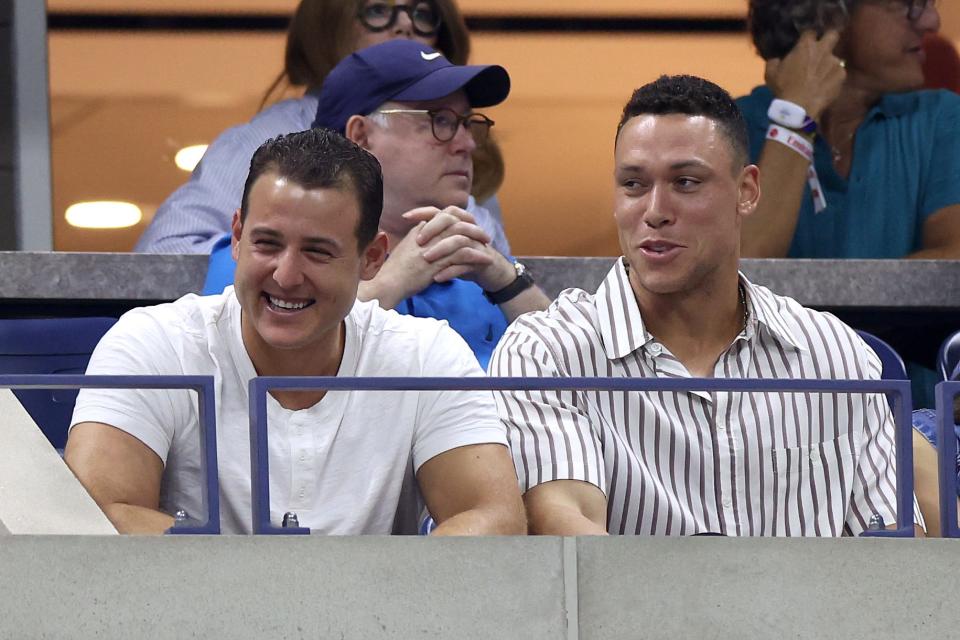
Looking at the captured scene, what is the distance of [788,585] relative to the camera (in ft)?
7.80

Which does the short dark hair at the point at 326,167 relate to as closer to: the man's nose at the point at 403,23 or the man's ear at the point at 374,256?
the man's ear at the point at 374,256

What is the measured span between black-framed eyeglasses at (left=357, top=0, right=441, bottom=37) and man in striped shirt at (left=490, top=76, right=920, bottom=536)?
113 cm

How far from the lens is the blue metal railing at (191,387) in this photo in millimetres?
2340

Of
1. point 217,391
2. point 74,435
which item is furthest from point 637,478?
point 74,435

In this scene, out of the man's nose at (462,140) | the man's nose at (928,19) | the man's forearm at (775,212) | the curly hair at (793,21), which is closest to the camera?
the man's nose at (462,140)

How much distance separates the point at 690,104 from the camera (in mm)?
3225

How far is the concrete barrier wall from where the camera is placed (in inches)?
90.8

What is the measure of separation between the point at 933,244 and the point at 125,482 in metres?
2.57

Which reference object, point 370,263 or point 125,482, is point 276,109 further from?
point 125,482

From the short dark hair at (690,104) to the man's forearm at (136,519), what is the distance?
123 centimetres

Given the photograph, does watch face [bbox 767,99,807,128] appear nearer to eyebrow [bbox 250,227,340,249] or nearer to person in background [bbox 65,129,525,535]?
person in background [bbox 65,129,525,535]

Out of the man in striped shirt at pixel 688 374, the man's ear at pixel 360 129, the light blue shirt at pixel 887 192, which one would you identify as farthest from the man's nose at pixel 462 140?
the light blue shirt at pixel 887 192

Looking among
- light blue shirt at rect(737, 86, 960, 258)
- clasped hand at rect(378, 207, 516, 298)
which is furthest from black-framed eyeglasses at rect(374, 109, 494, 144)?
light blue shirt at rect(737, 86, 960, 258)

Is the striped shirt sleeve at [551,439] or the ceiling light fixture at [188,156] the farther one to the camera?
the ceiling light fixture at [188,156]
